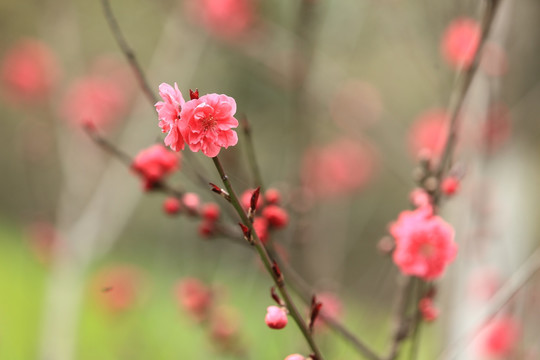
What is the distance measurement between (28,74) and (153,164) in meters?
2.83

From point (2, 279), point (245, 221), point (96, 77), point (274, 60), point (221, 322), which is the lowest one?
point (245, 221)

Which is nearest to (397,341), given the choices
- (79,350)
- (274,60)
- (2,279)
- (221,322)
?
(221,322)

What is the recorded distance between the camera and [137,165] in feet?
3.34

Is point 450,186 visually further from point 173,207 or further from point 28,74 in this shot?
point 28,74

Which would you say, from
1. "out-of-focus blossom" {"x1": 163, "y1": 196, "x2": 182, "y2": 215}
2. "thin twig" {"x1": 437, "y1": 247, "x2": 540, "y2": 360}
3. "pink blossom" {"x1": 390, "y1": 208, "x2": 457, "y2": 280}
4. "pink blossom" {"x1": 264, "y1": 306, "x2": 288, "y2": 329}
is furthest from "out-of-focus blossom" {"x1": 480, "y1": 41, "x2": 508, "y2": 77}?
"pink blossom" {"x1": 264, "y1": 306, "x2": 288, "y2": 329}

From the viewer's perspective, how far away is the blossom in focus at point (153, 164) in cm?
102

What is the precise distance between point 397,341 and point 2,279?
4962 millimetres

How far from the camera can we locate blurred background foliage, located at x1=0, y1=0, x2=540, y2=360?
1892 mm

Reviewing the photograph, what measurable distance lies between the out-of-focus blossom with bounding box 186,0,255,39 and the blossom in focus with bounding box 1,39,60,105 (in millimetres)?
1202

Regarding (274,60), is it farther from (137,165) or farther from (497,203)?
(137,165)

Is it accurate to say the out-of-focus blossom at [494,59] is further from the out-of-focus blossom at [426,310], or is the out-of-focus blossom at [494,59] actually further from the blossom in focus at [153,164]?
the blossom in focus at [153,164]

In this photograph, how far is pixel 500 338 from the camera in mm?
1749

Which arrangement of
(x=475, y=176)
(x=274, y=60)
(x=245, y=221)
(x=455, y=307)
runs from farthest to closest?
(x=274, y=60) < (x=455, y=307) < (x=475, y=176) < (x=245, y=221)

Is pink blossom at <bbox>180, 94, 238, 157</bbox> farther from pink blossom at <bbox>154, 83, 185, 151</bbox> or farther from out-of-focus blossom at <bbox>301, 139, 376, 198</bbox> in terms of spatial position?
out-of-focus blossom at <bbox>301, 139, 376, 198</bbox>
